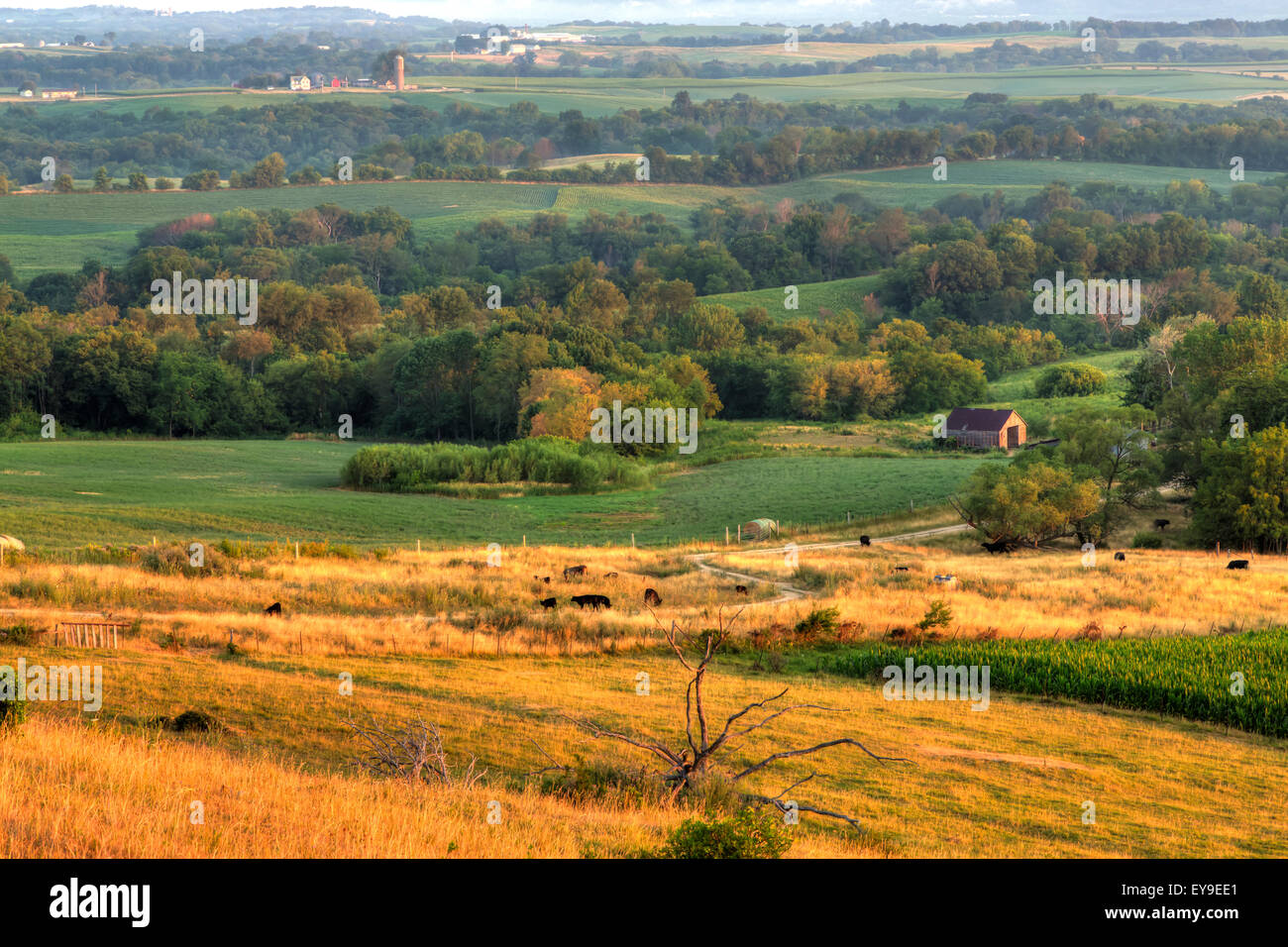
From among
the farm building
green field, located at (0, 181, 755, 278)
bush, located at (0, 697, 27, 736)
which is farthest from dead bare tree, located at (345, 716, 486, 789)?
green field, located at (0, 181, 755, 278)

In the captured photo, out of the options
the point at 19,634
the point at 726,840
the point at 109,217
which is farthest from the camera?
the point at 109,217

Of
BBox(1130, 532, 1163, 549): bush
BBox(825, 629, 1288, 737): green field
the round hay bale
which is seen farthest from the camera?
the round hay bale

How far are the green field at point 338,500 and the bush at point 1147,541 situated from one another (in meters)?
12.0

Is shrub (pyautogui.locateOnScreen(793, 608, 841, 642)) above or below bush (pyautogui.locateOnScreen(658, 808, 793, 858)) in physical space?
below

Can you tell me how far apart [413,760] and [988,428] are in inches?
3083

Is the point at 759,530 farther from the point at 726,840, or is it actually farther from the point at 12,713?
the point at 726,840

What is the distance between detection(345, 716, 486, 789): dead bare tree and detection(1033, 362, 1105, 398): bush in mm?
96874

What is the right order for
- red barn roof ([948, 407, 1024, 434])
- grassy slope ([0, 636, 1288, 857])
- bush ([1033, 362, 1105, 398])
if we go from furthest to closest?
1. bush ([1033, 362, 1105, 398])
2. red barn roof ([948, 407, 1024, 434])
3. grassy slope ([0, 636, 1288, 857])

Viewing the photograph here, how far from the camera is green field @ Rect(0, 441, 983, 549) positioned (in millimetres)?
56625

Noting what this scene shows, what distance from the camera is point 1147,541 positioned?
5825 cm

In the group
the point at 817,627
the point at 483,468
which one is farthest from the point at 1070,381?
the point at 817,627
